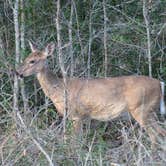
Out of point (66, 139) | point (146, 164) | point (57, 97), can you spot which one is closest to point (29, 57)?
point (57, 97)

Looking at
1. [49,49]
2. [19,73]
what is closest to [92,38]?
[49,49]

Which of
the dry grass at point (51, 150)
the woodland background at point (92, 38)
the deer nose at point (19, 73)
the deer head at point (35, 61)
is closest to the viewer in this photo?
the dry grass at point (51, 150)

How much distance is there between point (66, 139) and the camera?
7.69 meters

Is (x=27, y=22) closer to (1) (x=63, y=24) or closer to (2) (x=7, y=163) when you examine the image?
(1) (x=63, y=24)

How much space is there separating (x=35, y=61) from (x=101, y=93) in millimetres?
1125

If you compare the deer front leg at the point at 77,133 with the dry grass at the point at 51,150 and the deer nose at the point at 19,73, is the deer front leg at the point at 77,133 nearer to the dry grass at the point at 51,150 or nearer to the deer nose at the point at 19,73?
the dry grass at the point at 51,150

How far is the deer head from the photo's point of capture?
1020 cm

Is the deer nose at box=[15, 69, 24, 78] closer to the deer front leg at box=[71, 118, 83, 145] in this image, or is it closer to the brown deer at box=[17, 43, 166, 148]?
the brown deer at box=[17, 43, 166, 148]

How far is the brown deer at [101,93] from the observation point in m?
10.0

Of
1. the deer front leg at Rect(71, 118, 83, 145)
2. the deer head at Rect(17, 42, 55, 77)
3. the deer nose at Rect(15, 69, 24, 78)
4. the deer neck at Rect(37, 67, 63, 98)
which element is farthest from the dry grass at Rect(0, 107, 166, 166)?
the deer neck at Rect(37, 67, 63, 98)

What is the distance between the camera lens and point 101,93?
33.9 ft

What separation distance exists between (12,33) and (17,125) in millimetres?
4056

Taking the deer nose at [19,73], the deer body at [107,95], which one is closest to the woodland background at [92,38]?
the deer nose at [19,73]

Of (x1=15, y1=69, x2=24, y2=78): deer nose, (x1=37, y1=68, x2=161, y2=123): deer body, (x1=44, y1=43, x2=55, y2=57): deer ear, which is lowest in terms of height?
(x1=37, y1=68, x2=161, y2=123): deer body
